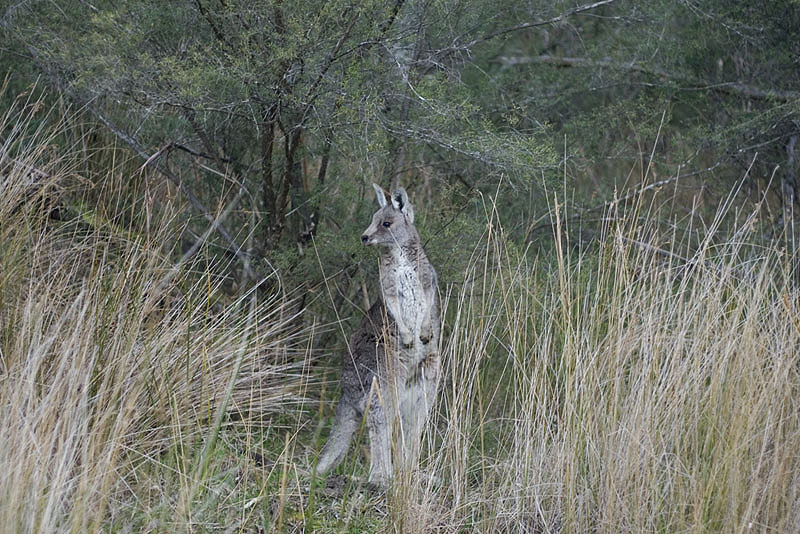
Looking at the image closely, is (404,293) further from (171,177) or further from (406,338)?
(171,177)

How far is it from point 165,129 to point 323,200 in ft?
3.81

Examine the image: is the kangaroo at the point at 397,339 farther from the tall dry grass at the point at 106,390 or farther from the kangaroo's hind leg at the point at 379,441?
the tall dry grass at the point at 106,390

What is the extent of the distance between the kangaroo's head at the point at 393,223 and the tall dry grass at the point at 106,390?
82cm

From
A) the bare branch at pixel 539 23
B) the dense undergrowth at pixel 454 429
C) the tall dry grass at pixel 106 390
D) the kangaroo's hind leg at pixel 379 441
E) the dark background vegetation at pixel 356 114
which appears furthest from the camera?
the bare branch at pixel 539 23

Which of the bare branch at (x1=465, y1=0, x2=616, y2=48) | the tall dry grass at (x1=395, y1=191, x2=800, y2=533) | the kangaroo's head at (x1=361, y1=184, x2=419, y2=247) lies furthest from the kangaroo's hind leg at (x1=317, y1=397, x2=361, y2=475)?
the bare branch at (x1=465, y1=0, x2=616, y2=48)


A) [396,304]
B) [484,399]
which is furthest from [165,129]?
[484,399]

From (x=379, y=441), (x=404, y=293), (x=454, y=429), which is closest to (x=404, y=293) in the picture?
(x=404, y=293)

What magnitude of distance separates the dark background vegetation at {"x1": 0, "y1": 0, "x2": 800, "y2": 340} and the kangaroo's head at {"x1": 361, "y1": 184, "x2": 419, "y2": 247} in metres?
0.31

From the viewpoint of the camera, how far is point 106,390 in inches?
165

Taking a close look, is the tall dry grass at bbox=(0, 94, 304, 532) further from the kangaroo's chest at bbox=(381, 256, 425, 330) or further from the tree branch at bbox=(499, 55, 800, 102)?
the tree branch at bbox=(499, 55, 800, 102)

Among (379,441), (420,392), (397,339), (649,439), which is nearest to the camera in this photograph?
(649,439)

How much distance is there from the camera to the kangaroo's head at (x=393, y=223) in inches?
227

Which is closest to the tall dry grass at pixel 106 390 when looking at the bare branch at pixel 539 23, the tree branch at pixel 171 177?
the tree branch at pixel 171 177

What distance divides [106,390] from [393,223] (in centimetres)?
215
